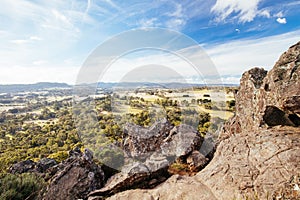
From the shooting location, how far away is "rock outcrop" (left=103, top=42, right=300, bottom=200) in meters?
5.58

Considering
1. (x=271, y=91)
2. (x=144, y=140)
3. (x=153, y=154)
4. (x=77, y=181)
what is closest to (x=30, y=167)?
(x=77, y=181)

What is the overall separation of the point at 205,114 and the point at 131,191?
2909cm

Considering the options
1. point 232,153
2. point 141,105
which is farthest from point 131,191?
point 141,105

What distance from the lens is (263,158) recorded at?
253 inches

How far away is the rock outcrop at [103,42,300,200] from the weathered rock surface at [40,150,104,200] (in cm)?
216

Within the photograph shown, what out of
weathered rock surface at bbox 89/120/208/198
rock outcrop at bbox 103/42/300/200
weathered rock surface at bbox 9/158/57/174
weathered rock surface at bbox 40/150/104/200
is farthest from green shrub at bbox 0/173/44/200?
→ weathered rock surface at bbox 9/158/57/174

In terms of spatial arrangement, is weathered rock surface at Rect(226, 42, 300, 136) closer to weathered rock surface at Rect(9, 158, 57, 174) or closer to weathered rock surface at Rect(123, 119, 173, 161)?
weathered rock surface at Rect(123, 119, 173, 161)

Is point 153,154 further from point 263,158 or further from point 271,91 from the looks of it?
point 271,91

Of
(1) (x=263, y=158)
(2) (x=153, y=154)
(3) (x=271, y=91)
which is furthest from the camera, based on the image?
(2) (x=153, y=154)

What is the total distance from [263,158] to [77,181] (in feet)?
25.6

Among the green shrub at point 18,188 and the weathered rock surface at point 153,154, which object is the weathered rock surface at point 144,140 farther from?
the green shrub at point 18,188

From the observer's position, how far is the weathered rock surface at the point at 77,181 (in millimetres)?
8586

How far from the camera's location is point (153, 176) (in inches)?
345

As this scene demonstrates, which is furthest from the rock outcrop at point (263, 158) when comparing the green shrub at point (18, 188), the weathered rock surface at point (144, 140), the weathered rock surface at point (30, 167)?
the weathered rock surface at point (30, 167)
